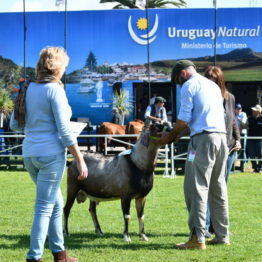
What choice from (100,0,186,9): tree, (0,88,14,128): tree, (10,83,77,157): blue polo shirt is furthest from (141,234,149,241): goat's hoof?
(100,0,186,9): tree

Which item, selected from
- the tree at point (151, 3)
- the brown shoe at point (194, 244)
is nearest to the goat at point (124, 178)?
the brown shoe at point (194, 244)

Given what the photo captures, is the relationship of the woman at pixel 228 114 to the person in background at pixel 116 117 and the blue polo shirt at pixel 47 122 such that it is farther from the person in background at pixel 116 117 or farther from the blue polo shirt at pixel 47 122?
the person in background at pixel 116 117

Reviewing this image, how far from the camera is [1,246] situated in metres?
7.21

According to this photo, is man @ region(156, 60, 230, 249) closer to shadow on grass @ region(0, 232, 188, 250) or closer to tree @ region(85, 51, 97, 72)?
shadow on grass @ region(0, 232, 188, 250)

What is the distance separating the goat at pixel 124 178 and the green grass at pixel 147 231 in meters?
0.41

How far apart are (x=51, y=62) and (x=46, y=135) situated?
0.66 m

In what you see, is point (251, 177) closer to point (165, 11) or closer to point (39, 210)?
point (39, 210)

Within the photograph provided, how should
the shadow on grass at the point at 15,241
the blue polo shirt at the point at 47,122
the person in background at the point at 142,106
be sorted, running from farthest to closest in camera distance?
the person in background at the point at 142,106, the shadow on grass at the point at 15,241, the blue polo shirt at the point at 47,122

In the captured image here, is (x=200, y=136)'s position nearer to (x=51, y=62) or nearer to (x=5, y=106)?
(x=51, y=62)

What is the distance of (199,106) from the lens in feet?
22.2

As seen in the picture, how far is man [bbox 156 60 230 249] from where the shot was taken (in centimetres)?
679

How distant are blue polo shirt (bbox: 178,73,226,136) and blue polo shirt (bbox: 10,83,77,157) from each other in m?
1.74

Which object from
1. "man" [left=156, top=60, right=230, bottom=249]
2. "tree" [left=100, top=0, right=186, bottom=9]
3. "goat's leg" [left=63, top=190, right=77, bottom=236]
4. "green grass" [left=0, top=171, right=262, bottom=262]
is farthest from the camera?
"tree" [left=100, top=0, right=186, bottom=9]

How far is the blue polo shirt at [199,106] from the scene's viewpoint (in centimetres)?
677
